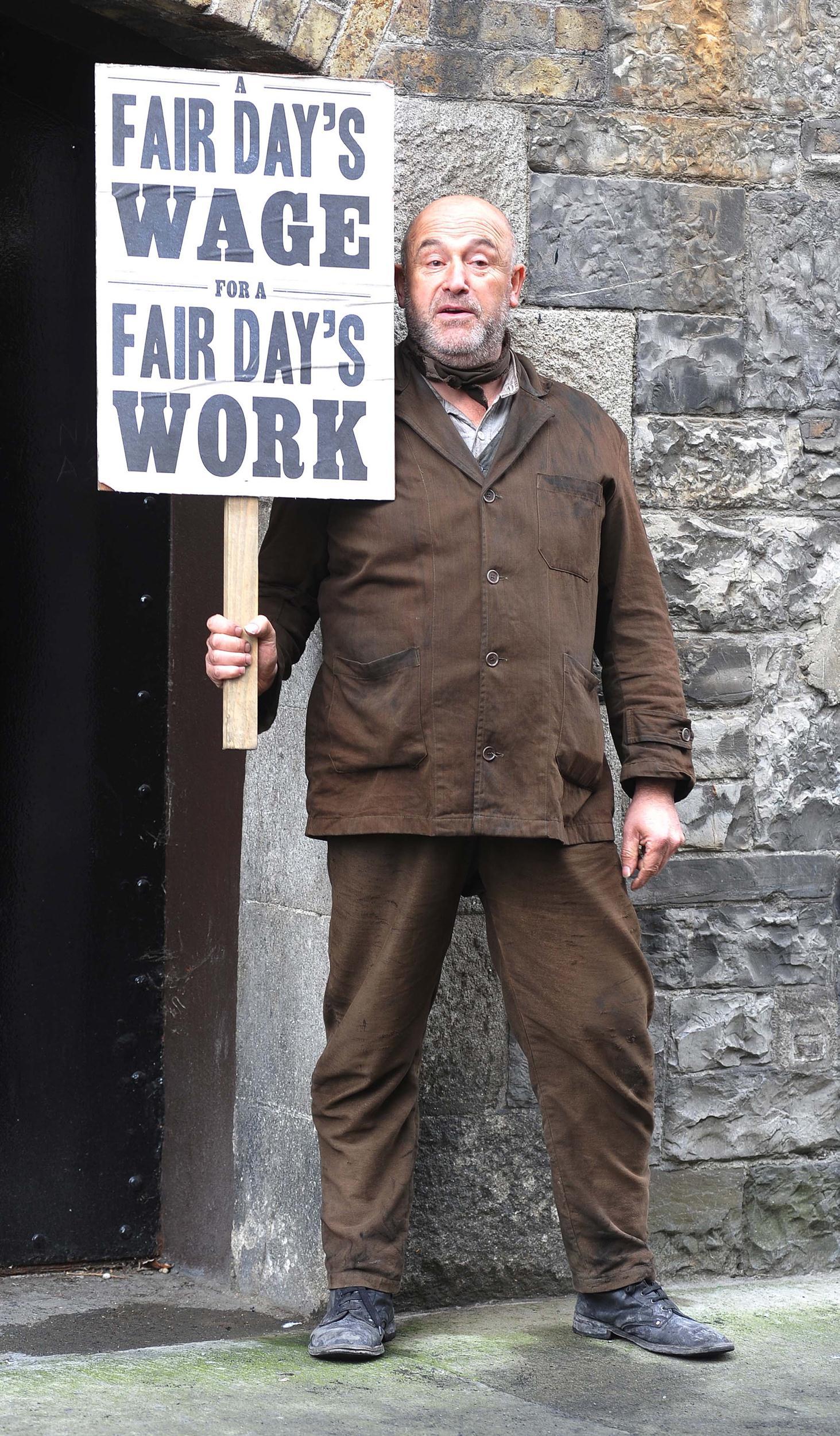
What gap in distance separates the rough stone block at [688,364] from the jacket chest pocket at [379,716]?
3.17 feet

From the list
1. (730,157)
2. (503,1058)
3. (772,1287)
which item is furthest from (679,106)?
(772,1287)

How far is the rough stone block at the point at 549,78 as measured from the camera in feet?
11.8

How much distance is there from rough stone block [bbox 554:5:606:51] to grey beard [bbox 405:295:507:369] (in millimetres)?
764

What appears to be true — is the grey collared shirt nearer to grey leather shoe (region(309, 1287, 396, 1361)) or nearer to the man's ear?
the man's ear

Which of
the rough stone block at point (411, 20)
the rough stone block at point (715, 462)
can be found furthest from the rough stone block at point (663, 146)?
the rough stone block at point (715, 462)

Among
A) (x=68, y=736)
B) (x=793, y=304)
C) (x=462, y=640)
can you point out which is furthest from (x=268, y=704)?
(x=793, y=304)

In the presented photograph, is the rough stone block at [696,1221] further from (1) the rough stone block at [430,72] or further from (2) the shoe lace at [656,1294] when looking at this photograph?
(1) the rough stone block at [430,72]

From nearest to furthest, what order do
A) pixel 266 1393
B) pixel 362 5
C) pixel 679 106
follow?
pixel 266 1393
pixel 362 5
pixel 679 106

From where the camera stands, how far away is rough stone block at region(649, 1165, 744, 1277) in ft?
12.1

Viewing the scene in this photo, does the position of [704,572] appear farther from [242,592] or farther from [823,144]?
[242,592]

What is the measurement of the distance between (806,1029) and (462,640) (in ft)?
4.28

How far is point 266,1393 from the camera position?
2.96 m

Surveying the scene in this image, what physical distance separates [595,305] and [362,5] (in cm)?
74

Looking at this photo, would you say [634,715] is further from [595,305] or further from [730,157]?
[730,157]
